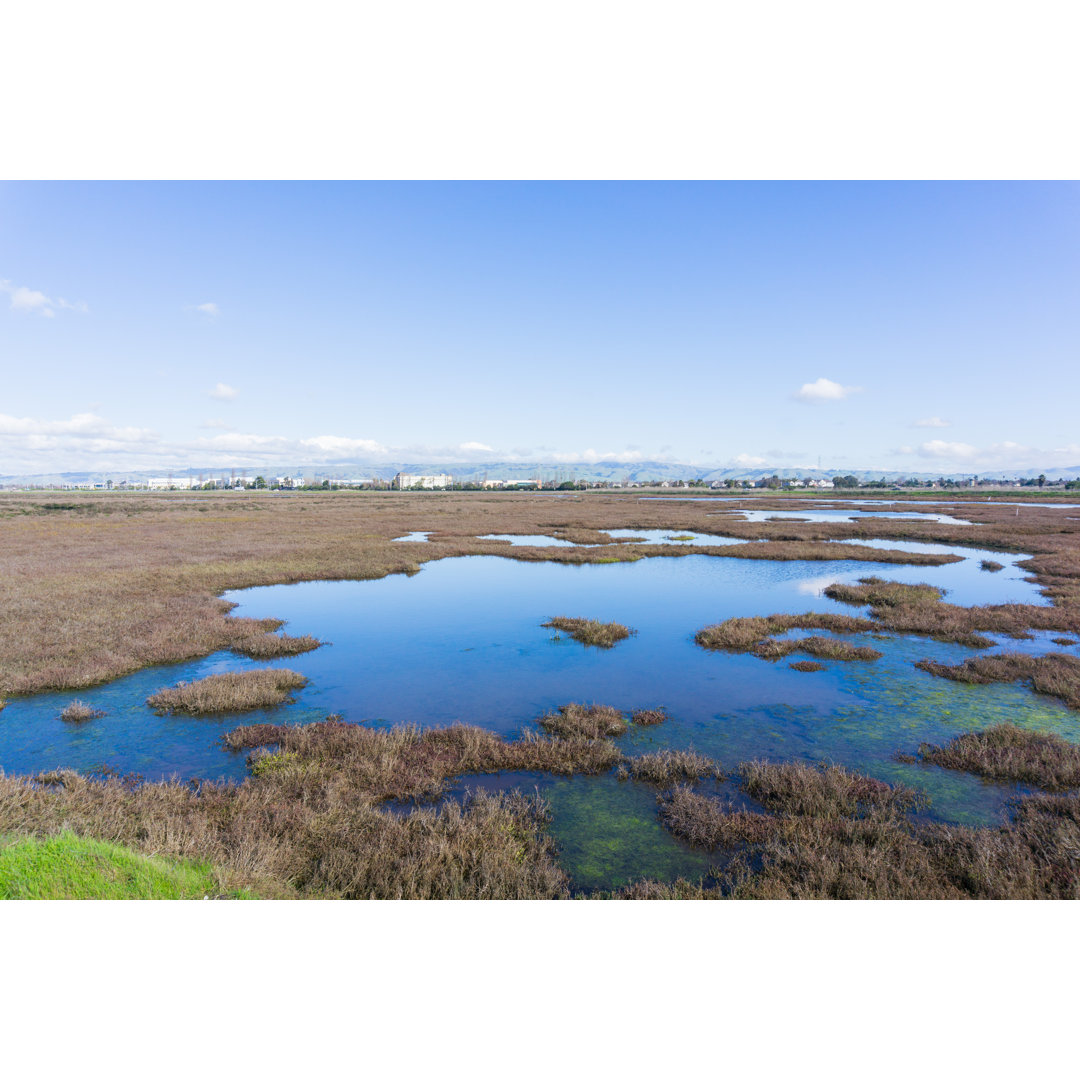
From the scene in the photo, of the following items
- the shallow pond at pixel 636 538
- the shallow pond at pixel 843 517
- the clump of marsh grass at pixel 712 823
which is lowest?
the clump of marsh grass at pixel 712 823

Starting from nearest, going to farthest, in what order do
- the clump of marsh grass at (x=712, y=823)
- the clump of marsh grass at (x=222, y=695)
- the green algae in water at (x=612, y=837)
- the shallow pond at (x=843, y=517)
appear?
1. the green algae in water at (x=612, y=837)
2. the clump of marsh grass at (x=712, y=823)
3. the clump of marsh grass at (x=222, y=695)
4. the shallow pond at (x=843, y=517)

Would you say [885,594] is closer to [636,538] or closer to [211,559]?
[636,538]

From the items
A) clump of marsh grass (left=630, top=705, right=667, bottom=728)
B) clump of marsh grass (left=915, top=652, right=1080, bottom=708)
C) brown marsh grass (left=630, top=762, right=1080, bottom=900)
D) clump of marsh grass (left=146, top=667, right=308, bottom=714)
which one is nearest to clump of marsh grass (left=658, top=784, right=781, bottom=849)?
brown marsh grass (left=630, top=762, right=1080, bottom=900)

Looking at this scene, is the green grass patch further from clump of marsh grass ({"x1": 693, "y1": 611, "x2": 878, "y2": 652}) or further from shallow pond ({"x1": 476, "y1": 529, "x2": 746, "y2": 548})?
shallow pond ({"x1": 476, "y1": 529, "x2": 746, "y2": 548})

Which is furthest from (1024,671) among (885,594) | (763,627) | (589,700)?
(589,700)

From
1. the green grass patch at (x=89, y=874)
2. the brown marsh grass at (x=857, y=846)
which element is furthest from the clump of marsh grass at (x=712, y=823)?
the green grass patch at (x=89, y=874)

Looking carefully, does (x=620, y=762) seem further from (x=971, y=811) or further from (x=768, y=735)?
(x=971, y=811)

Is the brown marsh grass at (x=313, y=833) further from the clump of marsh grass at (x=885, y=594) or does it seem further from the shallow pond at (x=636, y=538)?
the shallow pond at (x=636, y=538)
